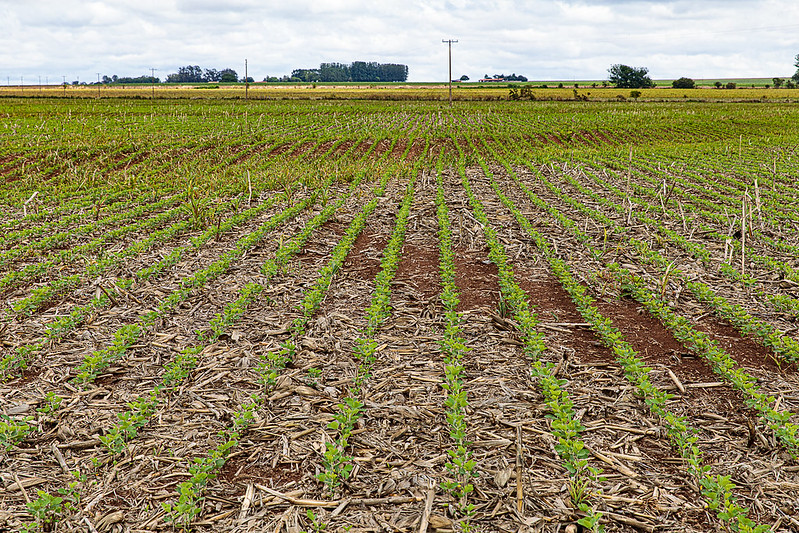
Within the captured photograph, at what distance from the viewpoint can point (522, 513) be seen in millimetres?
3633

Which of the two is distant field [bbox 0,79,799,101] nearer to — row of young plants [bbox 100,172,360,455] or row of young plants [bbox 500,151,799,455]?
row of young plants [bbox 500,151,799,455]

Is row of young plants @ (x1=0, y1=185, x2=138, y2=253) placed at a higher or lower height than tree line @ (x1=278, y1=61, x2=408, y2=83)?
lower

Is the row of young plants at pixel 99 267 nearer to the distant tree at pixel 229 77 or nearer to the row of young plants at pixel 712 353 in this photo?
the row of young plants at pixel 712 353

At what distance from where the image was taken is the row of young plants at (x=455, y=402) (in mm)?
3751

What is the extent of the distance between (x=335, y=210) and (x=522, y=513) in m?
9.08

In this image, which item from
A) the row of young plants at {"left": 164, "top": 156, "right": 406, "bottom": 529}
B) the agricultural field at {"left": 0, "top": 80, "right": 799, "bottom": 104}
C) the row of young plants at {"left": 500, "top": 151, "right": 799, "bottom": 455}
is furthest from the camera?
the agricultural field at {"left": 0, "top": 80, "right": 799, "bottom": 104}

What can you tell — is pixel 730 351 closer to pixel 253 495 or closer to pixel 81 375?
pixel 253 495

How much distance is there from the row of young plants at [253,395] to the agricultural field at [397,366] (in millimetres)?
29

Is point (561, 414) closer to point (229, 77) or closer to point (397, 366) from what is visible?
point (397, 366)

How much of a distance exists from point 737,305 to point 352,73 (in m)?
185

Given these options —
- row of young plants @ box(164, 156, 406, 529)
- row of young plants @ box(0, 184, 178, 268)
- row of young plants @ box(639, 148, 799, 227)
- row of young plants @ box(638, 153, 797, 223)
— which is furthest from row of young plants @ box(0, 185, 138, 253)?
row of young plants @ box(638, 153, 797, 223)

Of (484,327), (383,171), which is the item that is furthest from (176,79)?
(484,327)

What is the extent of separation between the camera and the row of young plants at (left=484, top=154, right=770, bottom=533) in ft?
11.3

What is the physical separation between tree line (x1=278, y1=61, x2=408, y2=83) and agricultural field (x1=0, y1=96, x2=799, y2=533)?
170 m
